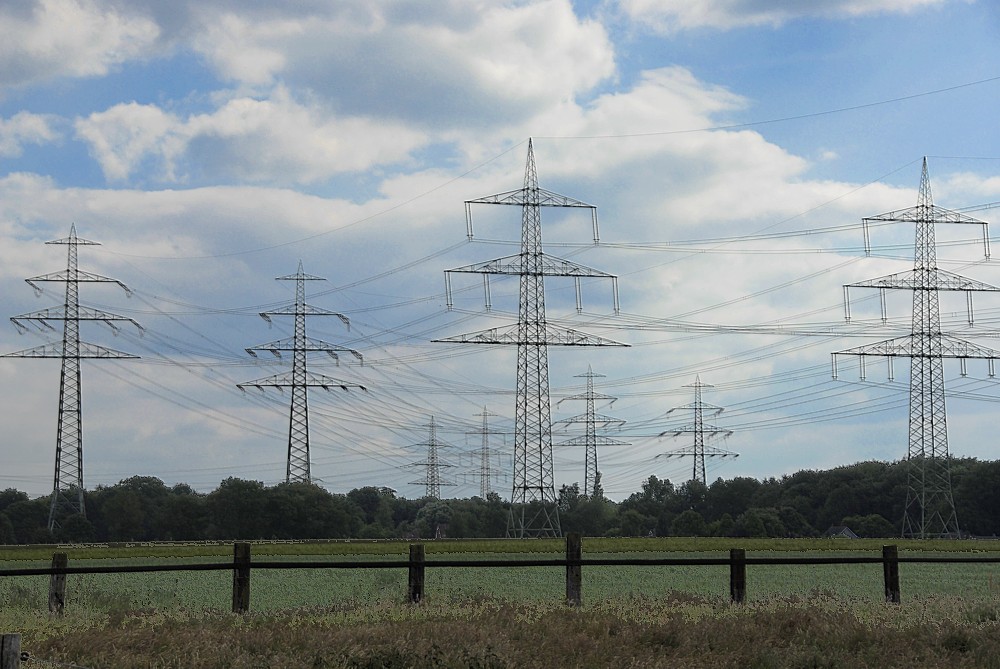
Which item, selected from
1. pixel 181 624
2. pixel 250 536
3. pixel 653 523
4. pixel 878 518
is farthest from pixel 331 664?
pixel 653 523

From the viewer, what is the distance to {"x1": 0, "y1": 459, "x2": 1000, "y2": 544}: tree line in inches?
4850

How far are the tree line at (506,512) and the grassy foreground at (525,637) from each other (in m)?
96.4

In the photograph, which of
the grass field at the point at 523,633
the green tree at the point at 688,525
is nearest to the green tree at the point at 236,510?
the green tree at the point at 688,525

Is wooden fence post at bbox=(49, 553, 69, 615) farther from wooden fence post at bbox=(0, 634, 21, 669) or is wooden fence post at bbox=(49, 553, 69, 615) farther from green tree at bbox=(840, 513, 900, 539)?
green tree at bbox=(840, 513, 900, 539)

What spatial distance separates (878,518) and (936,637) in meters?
135

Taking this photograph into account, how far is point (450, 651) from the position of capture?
52.6ft

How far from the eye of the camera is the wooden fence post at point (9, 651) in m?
10.1

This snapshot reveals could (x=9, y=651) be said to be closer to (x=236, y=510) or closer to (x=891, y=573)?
(x=891, y=573)

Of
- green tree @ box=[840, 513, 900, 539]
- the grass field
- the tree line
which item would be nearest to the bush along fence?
the grass field

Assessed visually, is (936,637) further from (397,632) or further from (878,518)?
(878,518)

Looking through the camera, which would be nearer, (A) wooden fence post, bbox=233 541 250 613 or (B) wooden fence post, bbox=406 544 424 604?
(A) wooden fence post, bbox=233 541 250 613

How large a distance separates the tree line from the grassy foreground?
316ft

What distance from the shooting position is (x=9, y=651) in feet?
33.3

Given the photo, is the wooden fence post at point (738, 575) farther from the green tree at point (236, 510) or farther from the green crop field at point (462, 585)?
the green tree at point (236, 510)
